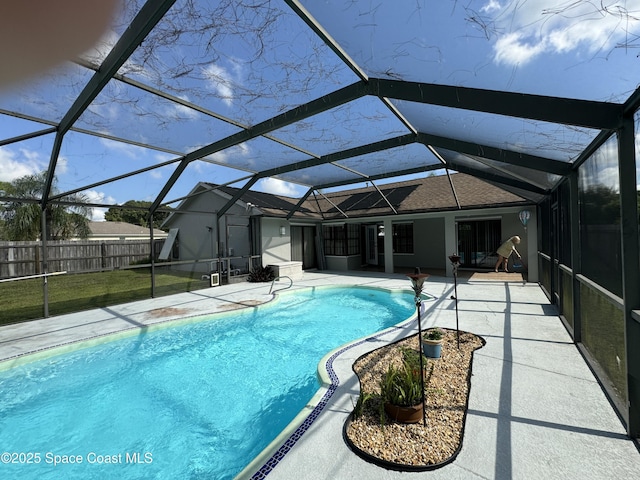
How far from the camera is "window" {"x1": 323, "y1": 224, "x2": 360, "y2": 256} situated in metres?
16.2

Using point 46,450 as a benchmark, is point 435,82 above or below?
above

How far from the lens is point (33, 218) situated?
51.0 ft

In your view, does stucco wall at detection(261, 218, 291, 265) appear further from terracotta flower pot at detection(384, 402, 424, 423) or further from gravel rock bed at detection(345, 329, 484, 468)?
terracotta flower pot at detection(384, 402, 424, 423)

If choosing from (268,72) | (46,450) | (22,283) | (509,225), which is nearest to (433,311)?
(268,72)

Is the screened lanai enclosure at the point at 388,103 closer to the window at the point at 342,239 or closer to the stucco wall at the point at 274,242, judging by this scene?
the stucco wall at the point at 274,242

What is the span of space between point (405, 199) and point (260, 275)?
792 cm

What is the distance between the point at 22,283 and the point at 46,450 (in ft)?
51.3

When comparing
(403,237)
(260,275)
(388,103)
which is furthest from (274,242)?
(388,103)

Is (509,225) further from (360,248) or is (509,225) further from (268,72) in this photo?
(268,72)

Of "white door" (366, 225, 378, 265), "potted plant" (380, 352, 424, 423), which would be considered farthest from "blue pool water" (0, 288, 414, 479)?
"white door" (366, 225, 378, 265)

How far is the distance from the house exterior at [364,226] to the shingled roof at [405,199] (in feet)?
0.14

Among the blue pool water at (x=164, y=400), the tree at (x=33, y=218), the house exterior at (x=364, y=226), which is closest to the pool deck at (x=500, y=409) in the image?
the blue pool water at (x=164, y=400)

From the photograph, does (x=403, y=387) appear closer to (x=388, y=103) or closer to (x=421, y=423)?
(x=421, y=423)

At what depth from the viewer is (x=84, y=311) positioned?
27.3 feet
